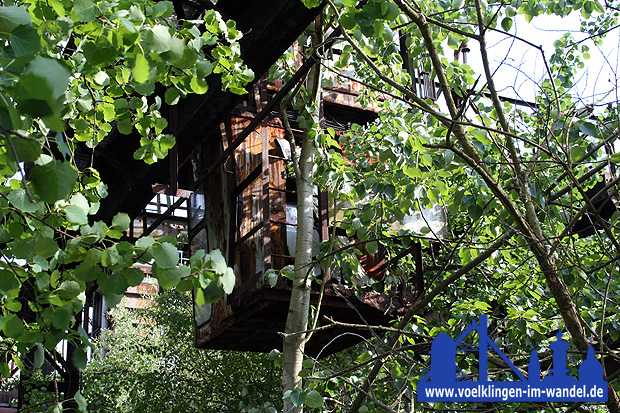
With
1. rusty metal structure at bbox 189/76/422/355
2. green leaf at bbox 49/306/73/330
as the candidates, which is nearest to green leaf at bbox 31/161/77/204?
green leaf at bbox 49/306/73/330

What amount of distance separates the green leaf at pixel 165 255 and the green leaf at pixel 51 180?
1.51 ft

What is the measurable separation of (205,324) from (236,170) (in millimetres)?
2153

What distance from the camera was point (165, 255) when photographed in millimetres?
2389

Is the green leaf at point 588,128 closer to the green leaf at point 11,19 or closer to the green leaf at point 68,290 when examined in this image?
the green leaf at point 68,290

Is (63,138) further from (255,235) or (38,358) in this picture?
(255,235)

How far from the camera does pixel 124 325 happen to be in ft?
62.8

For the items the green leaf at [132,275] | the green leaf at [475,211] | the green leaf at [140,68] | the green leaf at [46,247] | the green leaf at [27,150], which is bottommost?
the green leaf at [132,275]

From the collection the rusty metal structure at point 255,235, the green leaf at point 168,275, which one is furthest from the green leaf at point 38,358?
the rusty metal structure at point 255,235

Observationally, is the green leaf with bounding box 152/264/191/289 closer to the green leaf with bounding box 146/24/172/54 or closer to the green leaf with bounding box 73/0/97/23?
the green leaf with bounding box 146/24/172/54

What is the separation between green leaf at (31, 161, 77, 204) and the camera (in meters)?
2.01

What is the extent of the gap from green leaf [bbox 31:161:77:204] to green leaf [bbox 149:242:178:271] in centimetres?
46

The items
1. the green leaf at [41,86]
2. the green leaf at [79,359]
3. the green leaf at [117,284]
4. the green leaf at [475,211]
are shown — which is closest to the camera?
the green leaf at [41,86]

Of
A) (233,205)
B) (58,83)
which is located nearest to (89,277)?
(58,83)

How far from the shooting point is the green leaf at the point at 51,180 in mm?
2012
